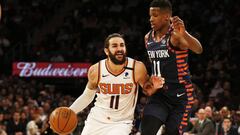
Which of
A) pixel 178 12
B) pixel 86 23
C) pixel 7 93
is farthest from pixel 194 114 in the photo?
pixel 86 23

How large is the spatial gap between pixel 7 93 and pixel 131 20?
19.6 feet

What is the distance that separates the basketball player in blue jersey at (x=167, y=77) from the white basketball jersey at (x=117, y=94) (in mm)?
415

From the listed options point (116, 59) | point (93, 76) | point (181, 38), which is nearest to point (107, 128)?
point (93, 76)

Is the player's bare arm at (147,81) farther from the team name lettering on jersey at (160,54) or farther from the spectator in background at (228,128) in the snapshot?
the spectator in background at (228,128)

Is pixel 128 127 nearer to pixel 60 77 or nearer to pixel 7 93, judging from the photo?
pixel 7 93

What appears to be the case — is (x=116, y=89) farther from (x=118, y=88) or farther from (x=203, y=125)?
(x=203, y=125)

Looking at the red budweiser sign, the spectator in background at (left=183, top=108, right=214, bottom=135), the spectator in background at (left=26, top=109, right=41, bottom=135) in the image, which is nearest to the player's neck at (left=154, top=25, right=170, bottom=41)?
the spectator in background at (left=183, top=108, right=214, bottom=135)

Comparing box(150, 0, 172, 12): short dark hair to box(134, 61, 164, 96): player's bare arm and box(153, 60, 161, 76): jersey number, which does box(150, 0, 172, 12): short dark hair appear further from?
box(134, 61, 164, 96): player's bare arm

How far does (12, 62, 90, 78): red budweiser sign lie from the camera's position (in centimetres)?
1727

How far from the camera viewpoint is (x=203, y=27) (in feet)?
59.2

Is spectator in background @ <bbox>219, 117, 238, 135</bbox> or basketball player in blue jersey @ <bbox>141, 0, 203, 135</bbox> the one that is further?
spectator in background @ <bbox>219, 117, 238, 135</bbox>

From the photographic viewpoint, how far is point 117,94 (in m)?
6.59

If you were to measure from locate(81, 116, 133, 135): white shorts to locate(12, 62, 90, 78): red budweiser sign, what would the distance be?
416 inches

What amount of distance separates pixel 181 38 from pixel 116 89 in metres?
1.10
